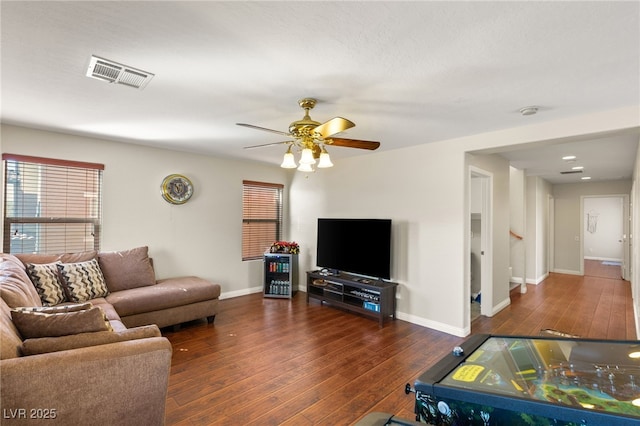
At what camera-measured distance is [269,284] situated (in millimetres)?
5504

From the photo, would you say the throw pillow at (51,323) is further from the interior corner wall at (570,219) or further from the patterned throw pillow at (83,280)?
the interior corner wall at (570,219)

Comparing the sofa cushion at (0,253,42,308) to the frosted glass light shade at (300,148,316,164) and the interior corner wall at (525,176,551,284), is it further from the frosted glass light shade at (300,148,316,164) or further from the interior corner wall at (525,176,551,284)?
the interior corner wall at (525,176,551,284)

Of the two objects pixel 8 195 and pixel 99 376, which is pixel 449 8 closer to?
pixel 99 376

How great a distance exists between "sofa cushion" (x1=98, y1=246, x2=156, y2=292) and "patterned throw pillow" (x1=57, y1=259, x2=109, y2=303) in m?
0.15

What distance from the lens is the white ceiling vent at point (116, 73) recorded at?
2043 mm

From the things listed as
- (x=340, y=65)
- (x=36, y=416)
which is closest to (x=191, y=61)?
(x=340, y=65)

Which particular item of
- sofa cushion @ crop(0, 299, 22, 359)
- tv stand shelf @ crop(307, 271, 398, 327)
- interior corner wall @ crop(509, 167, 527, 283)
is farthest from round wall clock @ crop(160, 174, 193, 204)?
interior corner wall @ crop(509, 167, 527, 283)

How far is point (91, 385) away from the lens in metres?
1.63

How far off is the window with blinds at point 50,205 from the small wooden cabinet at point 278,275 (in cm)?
250

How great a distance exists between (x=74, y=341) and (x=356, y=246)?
3.52m

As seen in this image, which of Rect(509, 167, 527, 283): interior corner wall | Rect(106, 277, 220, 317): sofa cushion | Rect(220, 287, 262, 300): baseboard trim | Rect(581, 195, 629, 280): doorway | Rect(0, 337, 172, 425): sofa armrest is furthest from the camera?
Rect(581, 195, 629, 280): doorway

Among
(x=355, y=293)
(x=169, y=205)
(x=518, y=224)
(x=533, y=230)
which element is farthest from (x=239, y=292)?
(x=533, y=230)

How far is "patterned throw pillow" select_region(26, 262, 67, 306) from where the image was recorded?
3049 millimetres

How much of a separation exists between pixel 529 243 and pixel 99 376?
25.5 feet
